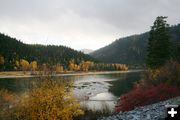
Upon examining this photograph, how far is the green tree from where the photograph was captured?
73050 millimetres

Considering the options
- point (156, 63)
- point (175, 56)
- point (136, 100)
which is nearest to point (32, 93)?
point (136, 100)

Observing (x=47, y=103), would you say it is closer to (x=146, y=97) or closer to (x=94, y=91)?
(x=146, y=97)

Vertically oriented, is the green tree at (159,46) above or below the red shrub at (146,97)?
above

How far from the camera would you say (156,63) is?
7288 centimetres

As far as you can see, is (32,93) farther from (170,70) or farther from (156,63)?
(156,63)

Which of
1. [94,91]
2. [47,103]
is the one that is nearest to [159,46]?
[94,91]

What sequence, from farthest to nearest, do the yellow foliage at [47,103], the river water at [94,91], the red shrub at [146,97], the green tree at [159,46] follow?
the green tree at [159,46]
the river water at [94,91]
the red shrub at [146,97]
the yellow foliage at [47,103]

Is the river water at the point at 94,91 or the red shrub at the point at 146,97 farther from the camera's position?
the river water at the point at 94,91

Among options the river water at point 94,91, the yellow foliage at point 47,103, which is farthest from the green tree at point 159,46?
the yellow foliage at point 47,103

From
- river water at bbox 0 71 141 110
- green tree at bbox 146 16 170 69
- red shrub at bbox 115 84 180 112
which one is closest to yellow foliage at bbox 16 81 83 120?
river water at bbox 0 71 141 110

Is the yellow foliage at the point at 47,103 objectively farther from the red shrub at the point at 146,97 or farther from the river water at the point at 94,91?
the red shrub at the point at 146,97

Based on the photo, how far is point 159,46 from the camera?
73875 mm

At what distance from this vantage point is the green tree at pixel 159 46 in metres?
73.1

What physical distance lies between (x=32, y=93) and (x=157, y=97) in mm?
16359
